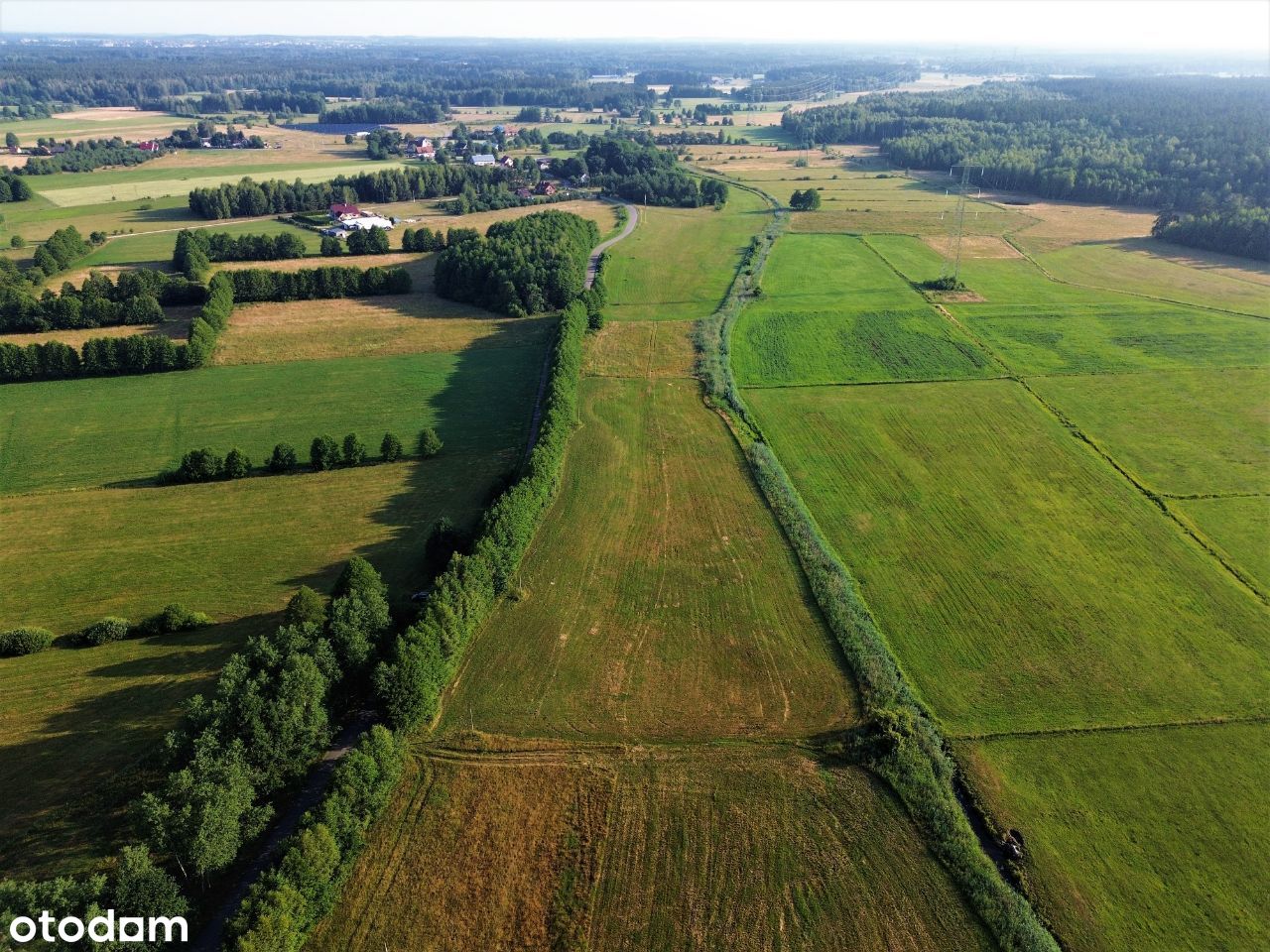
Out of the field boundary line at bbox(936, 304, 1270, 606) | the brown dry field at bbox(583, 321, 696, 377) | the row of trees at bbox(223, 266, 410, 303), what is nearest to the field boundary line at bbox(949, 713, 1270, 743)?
the field boundary line at bbox(936, 304, 1270, 606)

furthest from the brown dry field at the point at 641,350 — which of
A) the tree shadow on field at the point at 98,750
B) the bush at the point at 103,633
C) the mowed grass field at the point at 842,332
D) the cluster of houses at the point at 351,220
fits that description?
the cluster of houses at the point at 351,220

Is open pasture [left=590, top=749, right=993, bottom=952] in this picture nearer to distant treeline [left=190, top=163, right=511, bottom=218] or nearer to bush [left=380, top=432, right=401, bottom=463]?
bush [left=380, top=432, right=401, bottom=463]

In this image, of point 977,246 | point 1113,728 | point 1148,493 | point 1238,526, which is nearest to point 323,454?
point 1113,728

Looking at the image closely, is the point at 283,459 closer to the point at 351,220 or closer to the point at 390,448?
the point at 390,448

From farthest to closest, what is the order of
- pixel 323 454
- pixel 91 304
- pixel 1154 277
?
pixel 1154 277
pixel 91 304
pixel 323 454

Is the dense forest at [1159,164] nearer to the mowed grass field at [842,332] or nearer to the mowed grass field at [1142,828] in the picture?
the mowed grass field at [842,332]

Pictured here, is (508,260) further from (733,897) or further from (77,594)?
(733,897)
